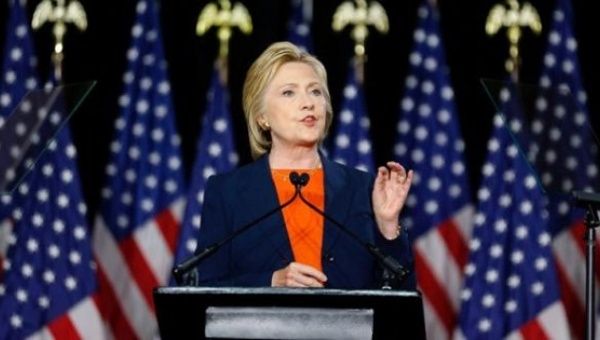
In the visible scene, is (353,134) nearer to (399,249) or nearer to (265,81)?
(265,81)

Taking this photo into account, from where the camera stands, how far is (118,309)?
24.1 feet

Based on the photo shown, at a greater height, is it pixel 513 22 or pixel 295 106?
pixel 513 22

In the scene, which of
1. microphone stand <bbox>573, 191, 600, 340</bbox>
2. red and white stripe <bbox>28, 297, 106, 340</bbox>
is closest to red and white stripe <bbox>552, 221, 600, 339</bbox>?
red and white stripe <bbox>28, 297, 106, 340</bbox>

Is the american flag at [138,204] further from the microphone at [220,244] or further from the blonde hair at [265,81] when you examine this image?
the microphone at [220,244]

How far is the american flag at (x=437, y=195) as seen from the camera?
729 centimetres

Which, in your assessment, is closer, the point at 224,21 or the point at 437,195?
the point at 437,195

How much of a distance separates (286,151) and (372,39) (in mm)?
3952

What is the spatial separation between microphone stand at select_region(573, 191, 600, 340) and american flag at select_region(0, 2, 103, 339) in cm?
378

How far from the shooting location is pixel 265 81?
3707 mm

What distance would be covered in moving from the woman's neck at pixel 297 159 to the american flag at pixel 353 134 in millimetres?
3579

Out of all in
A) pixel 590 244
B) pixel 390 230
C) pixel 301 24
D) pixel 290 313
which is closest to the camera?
pixel 290 313

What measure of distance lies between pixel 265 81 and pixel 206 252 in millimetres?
565

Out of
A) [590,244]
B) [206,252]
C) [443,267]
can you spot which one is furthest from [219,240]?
[443,267]

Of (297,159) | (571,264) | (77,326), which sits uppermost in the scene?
(297,159)
